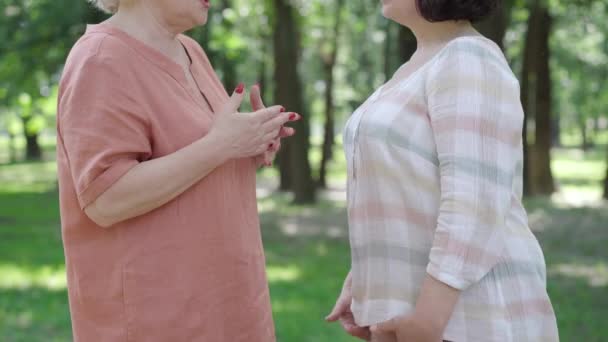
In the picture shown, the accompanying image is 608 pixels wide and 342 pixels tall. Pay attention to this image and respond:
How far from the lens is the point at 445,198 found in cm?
→ 192

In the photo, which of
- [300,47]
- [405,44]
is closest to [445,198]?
[405,44]

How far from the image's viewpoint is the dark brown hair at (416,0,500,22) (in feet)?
6.64

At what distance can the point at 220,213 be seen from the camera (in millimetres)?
2270

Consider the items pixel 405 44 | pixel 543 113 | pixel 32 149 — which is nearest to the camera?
pixel 405 44

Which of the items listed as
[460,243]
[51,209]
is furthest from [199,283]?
[51,209]

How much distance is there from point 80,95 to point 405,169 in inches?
32.4

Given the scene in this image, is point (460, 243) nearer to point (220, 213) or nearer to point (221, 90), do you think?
point (220, 213)

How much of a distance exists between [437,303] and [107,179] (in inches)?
33.5

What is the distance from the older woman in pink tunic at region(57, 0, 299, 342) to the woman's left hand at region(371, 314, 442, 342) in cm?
52

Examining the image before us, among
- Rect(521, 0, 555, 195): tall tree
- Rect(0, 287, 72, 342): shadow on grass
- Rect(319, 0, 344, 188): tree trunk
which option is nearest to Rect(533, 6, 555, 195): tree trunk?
Rect(521, 0, 555, 195): tall tree

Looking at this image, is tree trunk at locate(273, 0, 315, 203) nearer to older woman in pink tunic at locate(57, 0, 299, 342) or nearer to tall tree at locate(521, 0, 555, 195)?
tall tree at locate(521, 0, 555, 195)

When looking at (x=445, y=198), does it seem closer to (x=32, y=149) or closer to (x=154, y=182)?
(x=154, y=182)

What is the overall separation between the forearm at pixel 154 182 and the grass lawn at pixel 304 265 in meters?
4.03

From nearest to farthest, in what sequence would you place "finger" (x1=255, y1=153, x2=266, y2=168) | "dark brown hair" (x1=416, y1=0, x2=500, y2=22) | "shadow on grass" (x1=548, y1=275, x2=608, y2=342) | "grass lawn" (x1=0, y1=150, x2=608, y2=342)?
"dark brown hair" (x1=416, y1=0, x2=500, y2=22) < "finger" (x1=255, y1=153, x2=266, y2=168) < "shadow on grass" (x1=548, y1=275, x2=608, y2=342) < "grass lawn" (x1=0, y1=150, x2=608, y2=342)
